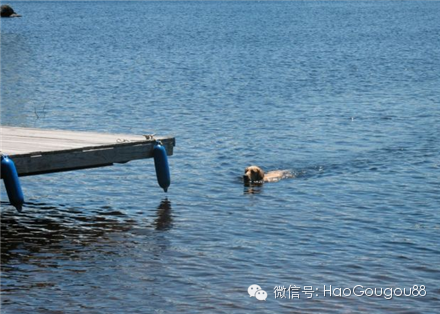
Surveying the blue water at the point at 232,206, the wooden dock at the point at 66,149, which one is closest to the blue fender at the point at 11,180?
the wooden dock at the point at 66,149

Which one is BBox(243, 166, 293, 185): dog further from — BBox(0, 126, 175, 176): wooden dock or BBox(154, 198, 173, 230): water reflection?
BBox(154, 198, 173, 230): water reflection

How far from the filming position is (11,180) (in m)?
16.5

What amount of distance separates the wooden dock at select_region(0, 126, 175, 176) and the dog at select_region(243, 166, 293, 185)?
7.23ft

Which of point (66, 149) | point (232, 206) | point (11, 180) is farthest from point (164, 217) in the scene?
point (11, 180)

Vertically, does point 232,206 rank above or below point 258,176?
below

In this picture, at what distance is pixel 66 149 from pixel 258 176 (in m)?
5.54

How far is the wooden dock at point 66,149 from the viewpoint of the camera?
17.0m

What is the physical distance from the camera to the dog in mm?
21125

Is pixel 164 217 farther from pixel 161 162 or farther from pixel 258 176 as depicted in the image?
pixel 258 176

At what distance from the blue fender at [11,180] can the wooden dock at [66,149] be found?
0.36m

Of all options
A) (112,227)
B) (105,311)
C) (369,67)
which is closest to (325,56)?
(369,67)

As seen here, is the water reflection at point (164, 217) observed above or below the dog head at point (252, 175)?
below

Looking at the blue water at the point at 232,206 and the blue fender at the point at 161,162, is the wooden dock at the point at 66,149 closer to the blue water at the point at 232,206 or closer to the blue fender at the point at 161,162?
the blue fender at the point at 161,162

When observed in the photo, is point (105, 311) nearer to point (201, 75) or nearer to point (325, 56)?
point (201, 75)
